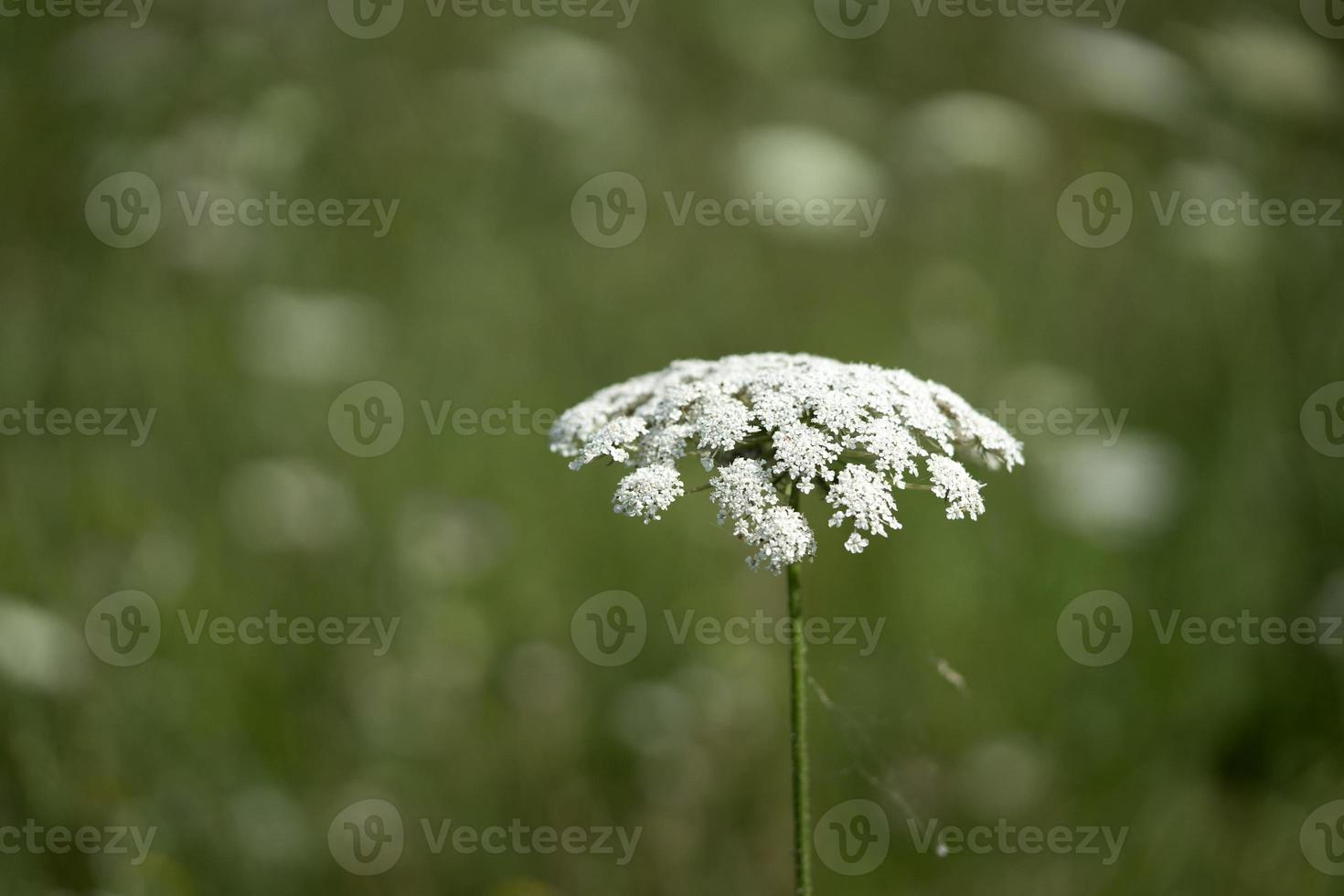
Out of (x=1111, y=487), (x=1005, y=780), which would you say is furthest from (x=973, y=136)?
(x=1005, y=780)

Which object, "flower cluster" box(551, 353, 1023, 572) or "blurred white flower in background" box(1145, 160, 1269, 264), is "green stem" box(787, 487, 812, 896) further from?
"blurred white flower in background" box(1145, 160, 1269, 264)

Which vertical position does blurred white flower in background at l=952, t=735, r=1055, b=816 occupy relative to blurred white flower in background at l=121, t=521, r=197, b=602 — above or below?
below

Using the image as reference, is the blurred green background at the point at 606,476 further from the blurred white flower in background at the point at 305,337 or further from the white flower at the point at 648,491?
the white flower at the point at 648,491

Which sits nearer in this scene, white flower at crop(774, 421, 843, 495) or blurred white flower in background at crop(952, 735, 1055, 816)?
white flower at crop(774, 421, 843, 495)

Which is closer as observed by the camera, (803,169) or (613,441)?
(613,441)

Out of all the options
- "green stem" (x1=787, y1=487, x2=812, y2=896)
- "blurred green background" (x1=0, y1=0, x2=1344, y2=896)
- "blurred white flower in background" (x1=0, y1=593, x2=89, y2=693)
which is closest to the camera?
"green stem" (x1=787, y1=487, x2=812, y2=896)

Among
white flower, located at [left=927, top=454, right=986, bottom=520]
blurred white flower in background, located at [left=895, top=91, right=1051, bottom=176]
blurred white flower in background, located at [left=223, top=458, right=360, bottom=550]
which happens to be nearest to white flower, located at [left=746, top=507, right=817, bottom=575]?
white flower, located at [left=927, top=454, right=986, bottom=520]

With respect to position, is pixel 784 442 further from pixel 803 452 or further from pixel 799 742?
pixel 799 742
